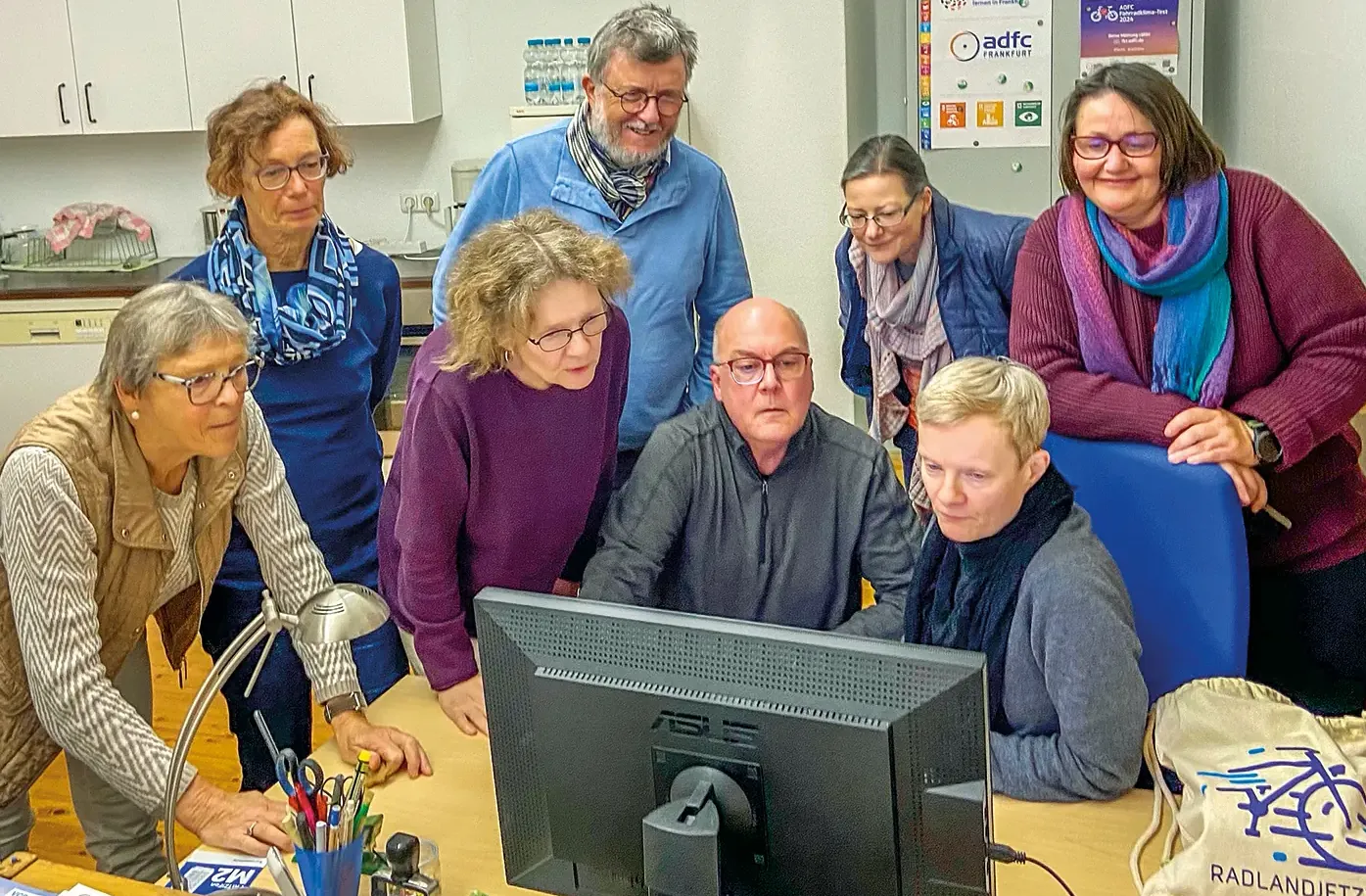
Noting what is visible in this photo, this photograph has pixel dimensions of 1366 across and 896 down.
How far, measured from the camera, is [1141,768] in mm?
1873

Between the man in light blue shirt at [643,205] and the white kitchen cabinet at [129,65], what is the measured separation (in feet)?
9.36

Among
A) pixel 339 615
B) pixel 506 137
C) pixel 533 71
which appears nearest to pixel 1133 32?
pixel 533 71

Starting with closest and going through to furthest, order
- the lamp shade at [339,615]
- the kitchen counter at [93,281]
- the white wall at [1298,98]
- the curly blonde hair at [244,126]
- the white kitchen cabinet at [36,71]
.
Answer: the lamp shade at [339,615] < the curly blonde hair at [244,126] < the white wall at [1298,98] < the kitchen counter at [93,281] < the white kitchen cabinet at [36,71]

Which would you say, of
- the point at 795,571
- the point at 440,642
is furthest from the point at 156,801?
the point at 795,571

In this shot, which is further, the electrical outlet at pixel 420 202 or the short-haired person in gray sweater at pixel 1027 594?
the electrical outlet at pixel 420 202

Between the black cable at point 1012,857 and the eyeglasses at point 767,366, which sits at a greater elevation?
the eyeglasses at point 767,366

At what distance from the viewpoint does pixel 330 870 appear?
4.85ft

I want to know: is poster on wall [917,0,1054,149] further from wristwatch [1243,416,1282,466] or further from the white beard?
wristwatch [1243,416,1282,466]

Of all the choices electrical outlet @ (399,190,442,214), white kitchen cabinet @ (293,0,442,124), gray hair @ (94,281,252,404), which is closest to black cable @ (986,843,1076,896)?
gray hair @ (94,281,252,404)

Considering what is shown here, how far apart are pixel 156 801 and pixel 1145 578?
4.61ft

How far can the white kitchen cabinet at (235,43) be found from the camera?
509 cm

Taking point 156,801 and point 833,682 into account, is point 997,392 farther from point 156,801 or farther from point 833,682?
point 156,801

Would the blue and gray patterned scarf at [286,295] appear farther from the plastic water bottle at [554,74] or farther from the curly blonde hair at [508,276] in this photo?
the plastic water bottle at [554,74]

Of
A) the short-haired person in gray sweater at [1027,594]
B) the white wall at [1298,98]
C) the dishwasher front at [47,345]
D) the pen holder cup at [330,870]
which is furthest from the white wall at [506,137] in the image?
the pen holder cup at [330,870]
